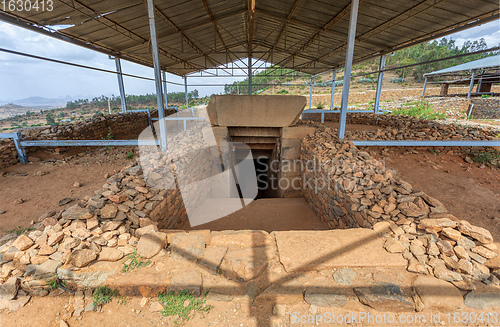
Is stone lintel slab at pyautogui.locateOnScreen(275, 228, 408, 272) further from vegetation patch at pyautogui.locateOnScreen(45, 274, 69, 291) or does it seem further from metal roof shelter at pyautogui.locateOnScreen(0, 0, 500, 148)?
metal roof shelter at pyautogui.locateOnScreen(0, 0, 500, 148)

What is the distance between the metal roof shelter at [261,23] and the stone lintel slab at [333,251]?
3.42 metres

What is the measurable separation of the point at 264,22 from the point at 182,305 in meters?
11.1

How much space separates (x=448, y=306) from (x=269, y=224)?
11.2 ft

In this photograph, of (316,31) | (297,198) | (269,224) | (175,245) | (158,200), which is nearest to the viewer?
(175,245)

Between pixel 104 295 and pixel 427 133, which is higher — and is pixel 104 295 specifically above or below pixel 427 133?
below

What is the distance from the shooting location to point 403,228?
2777 mm

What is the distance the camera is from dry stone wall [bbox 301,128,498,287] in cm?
230

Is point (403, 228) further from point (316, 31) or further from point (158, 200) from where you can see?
point (316, 31)

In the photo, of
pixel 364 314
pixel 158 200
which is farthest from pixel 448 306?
pixel 158 200

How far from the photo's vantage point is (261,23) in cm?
1015

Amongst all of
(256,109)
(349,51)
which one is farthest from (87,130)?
(349,51)

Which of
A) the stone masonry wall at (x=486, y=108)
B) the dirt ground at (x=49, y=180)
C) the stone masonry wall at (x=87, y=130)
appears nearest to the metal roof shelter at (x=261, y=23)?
the dirt ground at (x=49, y=180)

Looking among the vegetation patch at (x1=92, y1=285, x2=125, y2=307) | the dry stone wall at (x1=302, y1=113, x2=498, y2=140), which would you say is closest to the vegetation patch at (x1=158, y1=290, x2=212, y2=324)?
the vegetation patch at (x1=92, y1=285, x2=125, y2=307)

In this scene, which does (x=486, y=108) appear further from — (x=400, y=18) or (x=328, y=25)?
(x=328, y=25)
